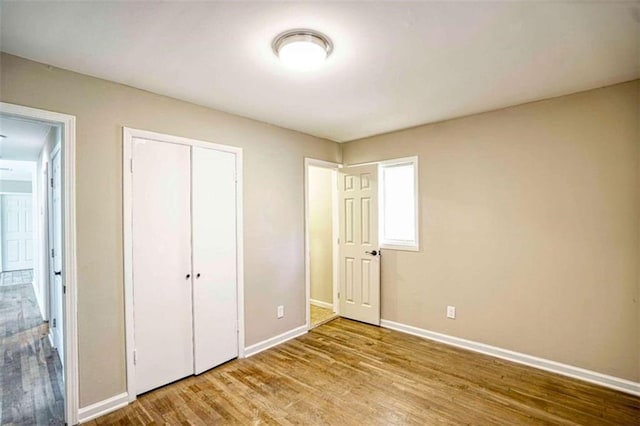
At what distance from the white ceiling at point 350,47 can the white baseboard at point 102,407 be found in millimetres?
2423

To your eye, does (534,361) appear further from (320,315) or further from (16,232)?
(16,232)

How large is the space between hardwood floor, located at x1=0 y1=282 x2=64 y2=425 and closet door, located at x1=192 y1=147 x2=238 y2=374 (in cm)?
110

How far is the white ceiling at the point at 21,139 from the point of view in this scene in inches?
118

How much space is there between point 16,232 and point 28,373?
7464 mm

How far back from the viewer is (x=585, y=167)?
2.59 m

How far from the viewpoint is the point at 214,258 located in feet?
9.62

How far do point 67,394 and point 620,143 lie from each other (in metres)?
4.61

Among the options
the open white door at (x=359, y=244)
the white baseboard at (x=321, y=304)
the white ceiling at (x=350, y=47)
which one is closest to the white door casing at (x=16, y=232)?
the white baseboard at (x=321, y=304)

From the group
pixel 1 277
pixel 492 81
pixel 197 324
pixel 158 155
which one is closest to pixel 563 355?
pixel 492 81

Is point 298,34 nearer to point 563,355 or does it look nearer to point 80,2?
point 80,2

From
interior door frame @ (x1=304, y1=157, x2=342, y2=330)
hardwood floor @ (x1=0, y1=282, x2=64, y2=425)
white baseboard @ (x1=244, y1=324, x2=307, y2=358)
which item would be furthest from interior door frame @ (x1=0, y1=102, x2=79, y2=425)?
interior door frame @ (x1=304, y1=157, x2=342, y2=330)

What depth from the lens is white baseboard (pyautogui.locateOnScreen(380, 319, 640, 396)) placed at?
245cm

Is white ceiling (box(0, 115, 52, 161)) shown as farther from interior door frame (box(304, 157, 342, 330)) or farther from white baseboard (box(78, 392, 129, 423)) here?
interior door frame (box(304, 157, 342, 330))

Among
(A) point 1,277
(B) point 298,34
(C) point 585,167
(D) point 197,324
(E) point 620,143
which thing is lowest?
(A) point 1,277
